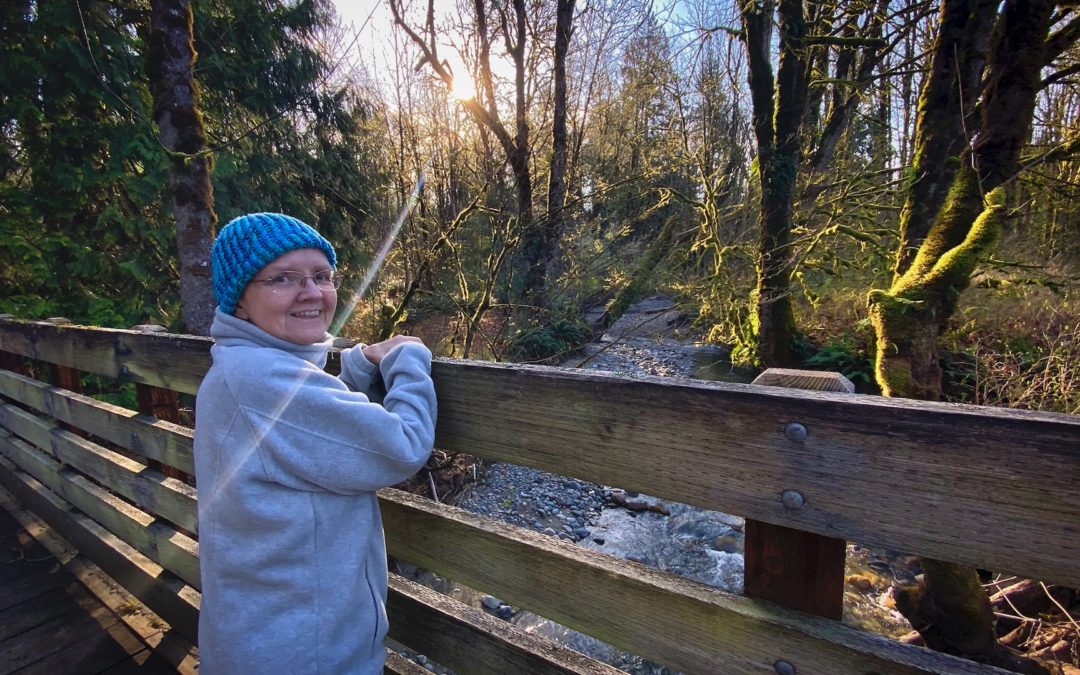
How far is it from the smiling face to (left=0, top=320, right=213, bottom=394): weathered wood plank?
2.12 ft

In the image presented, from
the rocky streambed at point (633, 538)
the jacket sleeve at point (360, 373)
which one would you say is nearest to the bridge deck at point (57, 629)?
the jacket sleeve at point (360, 373)

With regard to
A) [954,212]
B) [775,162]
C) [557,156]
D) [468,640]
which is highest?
[557,156]

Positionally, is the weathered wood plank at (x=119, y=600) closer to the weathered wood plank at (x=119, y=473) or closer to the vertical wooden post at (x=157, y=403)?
the weathered wood plank at (x=119, y=473)

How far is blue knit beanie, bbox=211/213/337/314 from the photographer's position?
1.30m

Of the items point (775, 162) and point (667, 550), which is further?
point (775, 162)

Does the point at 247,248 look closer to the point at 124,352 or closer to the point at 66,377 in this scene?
the point at 124,352

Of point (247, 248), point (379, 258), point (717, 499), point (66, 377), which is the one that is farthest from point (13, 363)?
point (379, 258)

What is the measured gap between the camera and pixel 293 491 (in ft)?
3.96

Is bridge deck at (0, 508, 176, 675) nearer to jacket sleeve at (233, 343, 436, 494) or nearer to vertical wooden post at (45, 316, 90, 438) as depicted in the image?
vertical wooden post at (45, 316, 90, 438)

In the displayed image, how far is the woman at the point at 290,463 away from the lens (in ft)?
3.82

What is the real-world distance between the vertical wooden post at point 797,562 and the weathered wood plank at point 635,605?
27mm

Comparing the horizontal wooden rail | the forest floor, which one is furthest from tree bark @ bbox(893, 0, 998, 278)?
the horizontal wooden rail

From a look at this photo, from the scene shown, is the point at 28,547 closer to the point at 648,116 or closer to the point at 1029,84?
the point at 1029,84

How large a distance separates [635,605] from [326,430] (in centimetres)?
76
